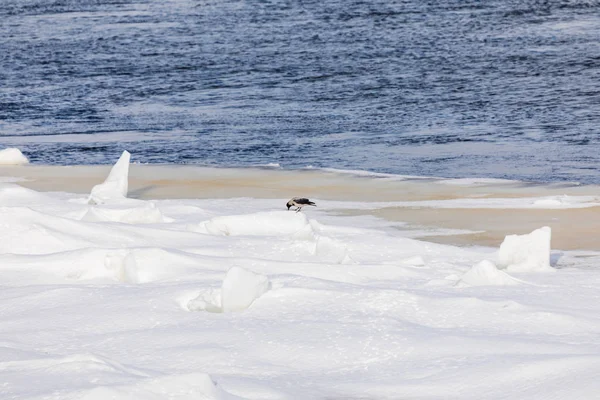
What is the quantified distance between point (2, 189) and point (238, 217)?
7.30 feet

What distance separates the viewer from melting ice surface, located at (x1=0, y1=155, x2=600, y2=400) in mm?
4531

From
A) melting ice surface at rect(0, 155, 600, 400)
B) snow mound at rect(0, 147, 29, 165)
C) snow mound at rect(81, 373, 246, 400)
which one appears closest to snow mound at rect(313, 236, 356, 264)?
melting ice surface at rect(0, 155, 600, 400)

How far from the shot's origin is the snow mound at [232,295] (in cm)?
551

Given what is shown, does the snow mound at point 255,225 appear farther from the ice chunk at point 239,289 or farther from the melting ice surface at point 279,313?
the ice chunk at point 239,289

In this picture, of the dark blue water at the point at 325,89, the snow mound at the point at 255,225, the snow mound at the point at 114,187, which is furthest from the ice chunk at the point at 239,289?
the dark blue water at the point at 325,89

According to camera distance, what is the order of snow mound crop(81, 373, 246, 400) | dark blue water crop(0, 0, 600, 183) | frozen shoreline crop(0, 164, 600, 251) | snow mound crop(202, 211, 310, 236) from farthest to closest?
1. dark blue water crop(0, 0, 600, 183)
2. frozen shoreline crop(0, 164, 600, 251)
3. snow mound crop(202, 211, 310, 236)
4. snow mound crop(81, 373, 246, 400)

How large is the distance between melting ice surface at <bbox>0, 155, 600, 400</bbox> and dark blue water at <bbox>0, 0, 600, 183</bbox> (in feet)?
16.0

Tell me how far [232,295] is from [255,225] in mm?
1955

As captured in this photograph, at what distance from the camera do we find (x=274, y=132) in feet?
A: 47.2

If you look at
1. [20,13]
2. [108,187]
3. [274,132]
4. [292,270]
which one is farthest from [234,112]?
[20,13]

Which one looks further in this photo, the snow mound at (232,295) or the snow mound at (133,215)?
the snow mound at (133,215)

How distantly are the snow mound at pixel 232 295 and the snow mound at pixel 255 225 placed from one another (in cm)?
177

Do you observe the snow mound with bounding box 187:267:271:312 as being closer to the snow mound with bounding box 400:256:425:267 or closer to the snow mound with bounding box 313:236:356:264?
the snow mound with bounding box 313:236:356:264

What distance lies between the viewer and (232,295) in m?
5.52
